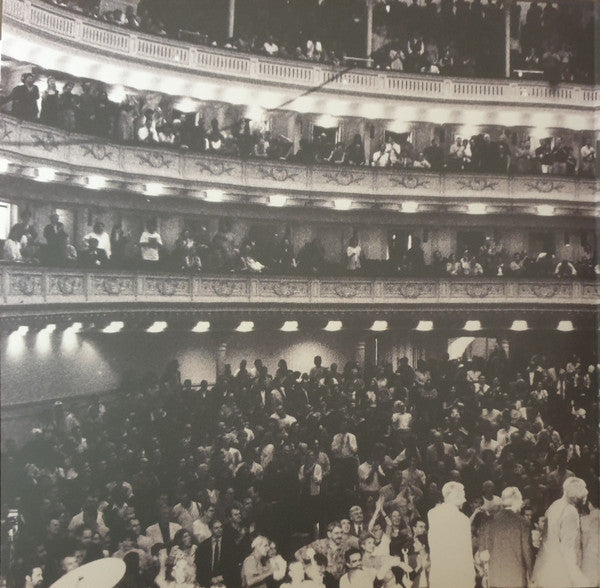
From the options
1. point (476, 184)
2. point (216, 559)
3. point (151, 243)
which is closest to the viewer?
point (216, 559)

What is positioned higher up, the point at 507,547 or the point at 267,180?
the point at 267,180

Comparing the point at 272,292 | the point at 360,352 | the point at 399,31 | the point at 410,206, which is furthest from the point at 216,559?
the point at 399,31

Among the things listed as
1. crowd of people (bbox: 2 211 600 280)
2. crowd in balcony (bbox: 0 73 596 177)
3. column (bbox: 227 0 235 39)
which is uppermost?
column (bbox: 227 0 235 39)

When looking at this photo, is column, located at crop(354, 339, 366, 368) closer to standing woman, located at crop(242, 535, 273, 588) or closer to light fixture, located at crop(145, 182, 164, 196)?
standing woman, located at crop(242, 535, 273, 588)

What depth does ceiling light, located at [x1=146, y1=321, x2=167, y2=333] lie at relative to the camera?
245 inches

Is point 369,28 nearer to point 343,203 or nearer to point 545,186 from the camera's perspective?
point 343,203

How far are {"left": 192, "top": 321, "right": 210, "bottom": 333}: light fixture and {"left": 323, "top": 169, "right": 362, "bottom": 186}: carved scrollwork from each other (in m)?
1.61

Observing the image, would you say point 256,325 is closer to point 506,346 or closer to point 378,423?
point 378,423

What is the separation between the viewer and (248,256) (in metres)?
6.54

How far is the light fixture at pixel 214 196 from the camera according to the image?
21.8ft

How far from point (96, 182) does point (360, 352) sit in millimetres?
2493

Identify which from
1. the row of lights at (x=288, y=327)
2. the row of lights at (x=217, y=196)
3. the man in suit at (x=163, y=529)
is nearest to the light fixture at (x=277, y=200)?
the row of lights at (x=217, y=196)

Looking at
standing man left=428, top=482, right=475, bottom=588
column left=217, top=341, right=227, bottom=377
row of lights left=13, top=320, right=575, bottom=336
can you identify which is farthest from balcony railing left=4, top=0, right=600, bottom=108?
standing man left=428, top=482, right=475, bottom=588

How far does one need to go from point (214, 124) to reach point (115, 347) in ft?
6.30
